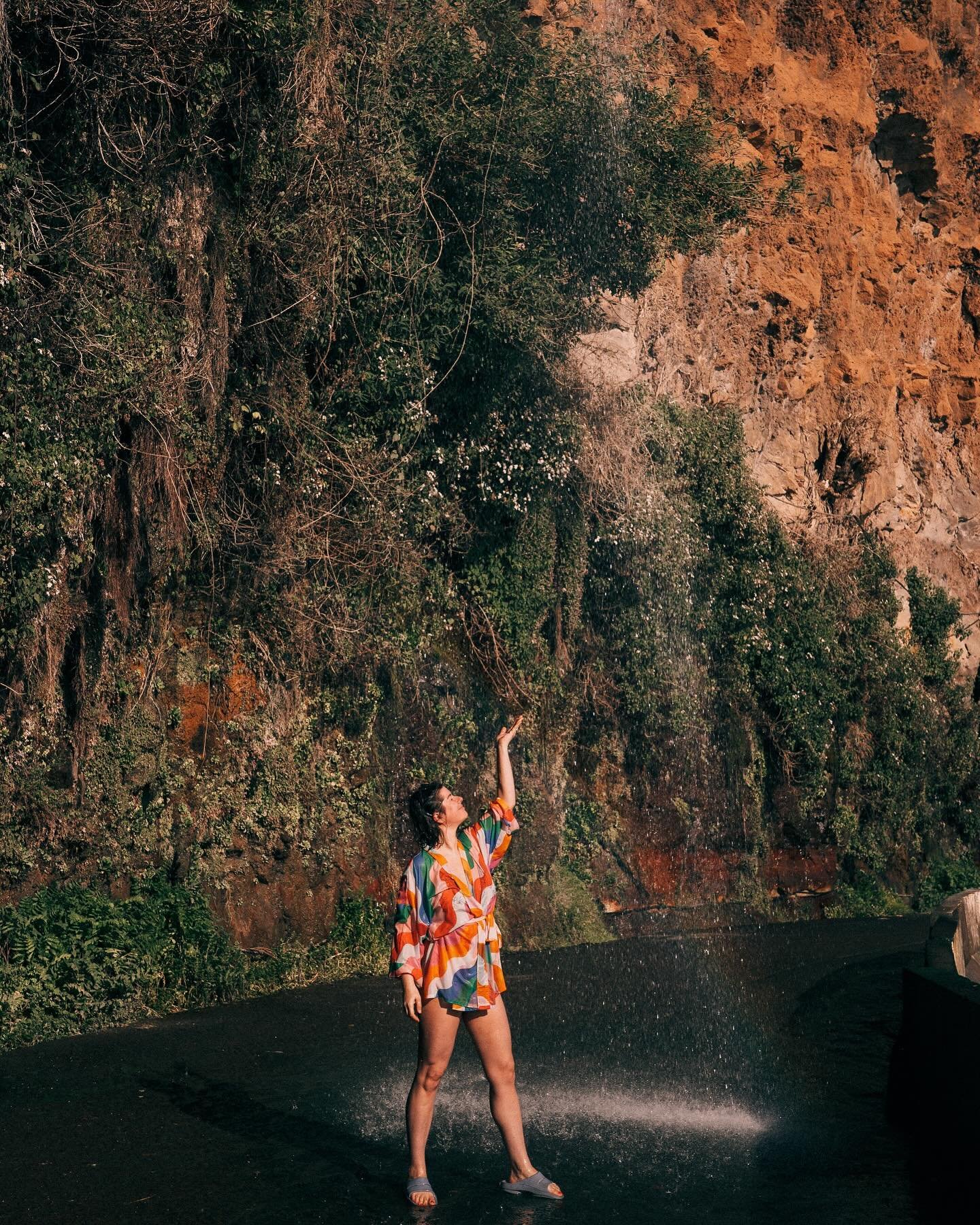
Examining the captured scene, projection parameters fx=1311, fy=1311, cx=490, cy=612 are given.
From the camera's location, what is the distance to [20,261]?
29.7 feet

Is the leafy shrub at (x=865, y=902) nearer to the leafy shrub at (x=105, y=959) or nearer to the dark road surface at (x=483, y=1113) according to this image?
the dark road surface at (x=483, y=1113)

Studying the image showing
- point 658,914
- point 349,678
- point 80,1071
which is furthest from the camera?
point 658,914

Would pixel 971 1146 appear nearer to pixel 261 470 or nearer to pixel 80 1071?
pixel 80 1071

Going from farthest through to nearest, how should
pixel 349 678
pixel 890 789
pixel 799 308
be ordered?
pixel 799 308
pixel 890 789
pixel 349 678

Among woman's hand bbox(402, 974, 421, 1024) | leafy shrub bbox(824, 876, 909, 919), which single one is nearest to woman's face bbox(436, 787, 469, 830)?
woman's hand bbox(402, 974, 421, 1024)

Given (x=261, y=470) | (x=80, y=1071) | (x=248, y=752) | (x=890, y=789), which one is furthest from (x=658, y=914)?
(x=80, y=1071)

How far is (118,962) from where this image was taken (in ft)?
31.1

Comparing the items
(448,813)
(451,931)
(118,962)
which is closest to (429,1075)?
(451,931)

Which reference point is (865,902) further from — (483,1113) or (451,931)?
(451,931)

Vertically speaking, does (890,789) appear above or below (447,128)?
below

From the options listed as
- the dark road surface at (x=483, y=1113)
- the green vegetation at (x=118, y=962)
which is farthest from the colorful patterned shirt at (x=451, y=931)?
the green vegetation at (x=118, y=962)

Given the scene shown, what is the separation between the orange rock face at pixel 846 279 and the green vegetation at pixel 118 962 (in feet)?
31.3

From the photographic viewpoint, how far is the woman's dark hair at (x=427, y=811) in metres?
5.37

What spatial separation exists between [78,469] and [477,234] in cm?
496
